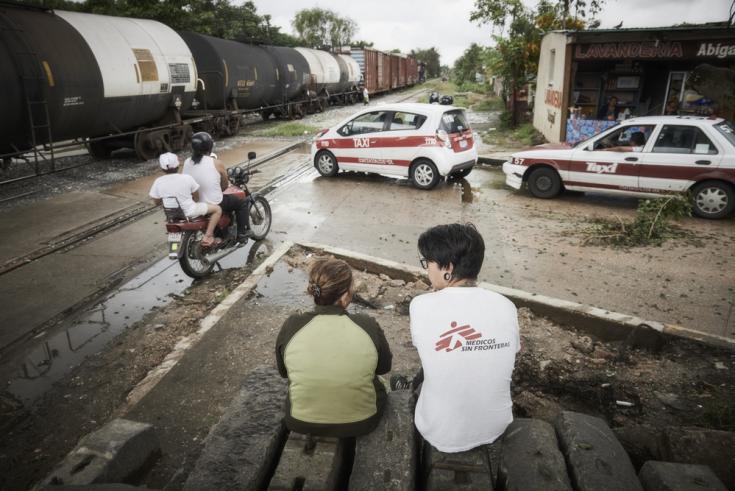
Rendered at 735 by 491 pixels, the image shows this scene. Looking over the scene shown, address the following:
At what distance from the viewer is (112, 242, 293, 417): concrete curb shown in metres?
3.64

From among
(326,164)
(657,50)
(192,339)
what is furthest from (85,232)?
(657,50)

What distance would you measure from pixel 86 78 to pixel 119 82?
91 cm

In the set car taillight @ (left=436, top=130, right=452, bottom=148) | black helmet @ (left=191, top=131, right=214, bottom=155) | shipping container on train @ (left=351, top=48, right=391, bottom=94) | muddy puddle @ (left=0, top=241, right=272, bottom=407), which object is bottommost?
muddy puddle @ (left=0, top=241, right=272, bottom=407)

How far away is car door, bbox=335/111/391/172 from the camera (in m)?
10.3

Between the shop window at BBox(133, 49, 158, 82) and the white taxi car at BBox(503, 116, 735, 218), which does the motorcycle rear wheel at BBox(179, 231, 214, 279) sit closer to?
the white taxi car at BBox(503, 116, 735, 218)

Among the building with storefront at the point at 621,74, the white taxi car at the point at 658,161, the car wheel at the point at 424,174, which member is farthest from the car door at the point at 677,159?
the car wheel at the point at 424,174

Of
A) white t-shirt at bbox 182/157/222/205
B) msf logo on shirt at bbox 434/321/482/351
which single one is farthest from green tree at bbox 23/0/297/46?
msf logo on shirt at bbox 434/321/482/351

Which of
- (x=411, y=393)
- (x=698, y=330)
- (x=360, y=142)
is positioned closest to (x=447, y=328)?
(x=411, y=393)

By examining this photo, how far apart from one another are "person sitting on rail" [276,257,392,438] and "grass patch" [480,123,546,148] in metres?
14.0

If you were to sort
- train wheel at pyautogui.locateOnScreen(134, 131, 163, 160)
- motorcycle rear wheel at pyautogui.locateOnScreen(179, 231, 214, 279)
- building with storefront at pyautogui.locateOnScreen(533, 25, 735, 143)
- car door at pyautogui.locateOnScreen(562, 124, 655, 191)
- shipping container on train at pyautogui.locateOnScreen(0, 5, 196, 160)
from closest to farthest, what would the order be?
motorcycle rear wheel at pyautogui.locateOnScreen(179, 231, 214, 279)
car door at pyautogui.locateOnScreen(562, 124, 655, 191)
shipping container on train at pyautogui.locateOnScreen(0, 5, 196, 160)
building with storefront at pyautogui.locateOnScreen(533, 25, 735, 143)
train wheel at pyautogui.locateOnScreen(134, 131, 163, 160)

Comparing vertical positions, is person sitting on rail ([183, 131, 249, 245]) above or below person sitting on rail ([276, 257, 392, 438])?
above

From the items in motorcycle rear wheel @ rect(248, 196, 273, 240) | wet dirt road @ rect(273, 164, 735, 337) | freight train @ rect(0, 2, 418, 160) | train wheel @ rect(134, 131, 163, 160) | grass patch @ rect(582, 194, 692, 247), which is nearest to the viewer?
wet dirt road @ rect(273, 164, 735, 337)

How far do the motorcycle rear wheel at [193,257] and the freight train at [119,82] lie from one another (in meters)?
6.02

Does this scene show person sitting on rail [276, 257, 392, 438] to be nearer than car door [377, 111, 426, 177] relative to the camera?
Yes
